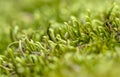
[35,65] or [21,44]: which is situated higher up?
[21,44]

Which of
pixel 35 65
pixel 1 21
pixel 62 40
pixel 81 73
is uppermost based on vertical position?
pixel 1 21

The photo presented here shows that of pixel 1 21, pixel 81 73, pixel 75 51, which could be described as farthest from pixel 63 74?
pixel 1 21

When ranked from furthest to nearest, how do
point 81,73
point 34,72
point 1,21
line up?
point 1,21 → point 34,72 → point 81,73

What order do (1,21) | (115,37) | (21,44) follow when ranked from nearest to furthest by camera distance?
(115,37)
(21,44)
(1,21)

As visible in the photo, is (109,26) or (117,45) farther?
(109,26)

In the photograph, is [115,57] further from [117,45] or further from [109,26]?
[109,26]

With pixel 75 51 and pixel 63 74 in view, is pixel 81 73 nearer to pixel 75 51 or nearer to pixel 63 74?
pixel 63 74

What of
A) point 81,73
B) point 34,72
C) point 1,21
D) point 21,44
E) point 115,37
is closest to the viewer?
point 81,73

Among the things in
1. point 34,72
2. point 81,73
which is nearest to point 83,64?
point 81,73

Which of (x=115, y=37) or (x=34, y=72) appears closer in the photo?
(x=34, y=72)
